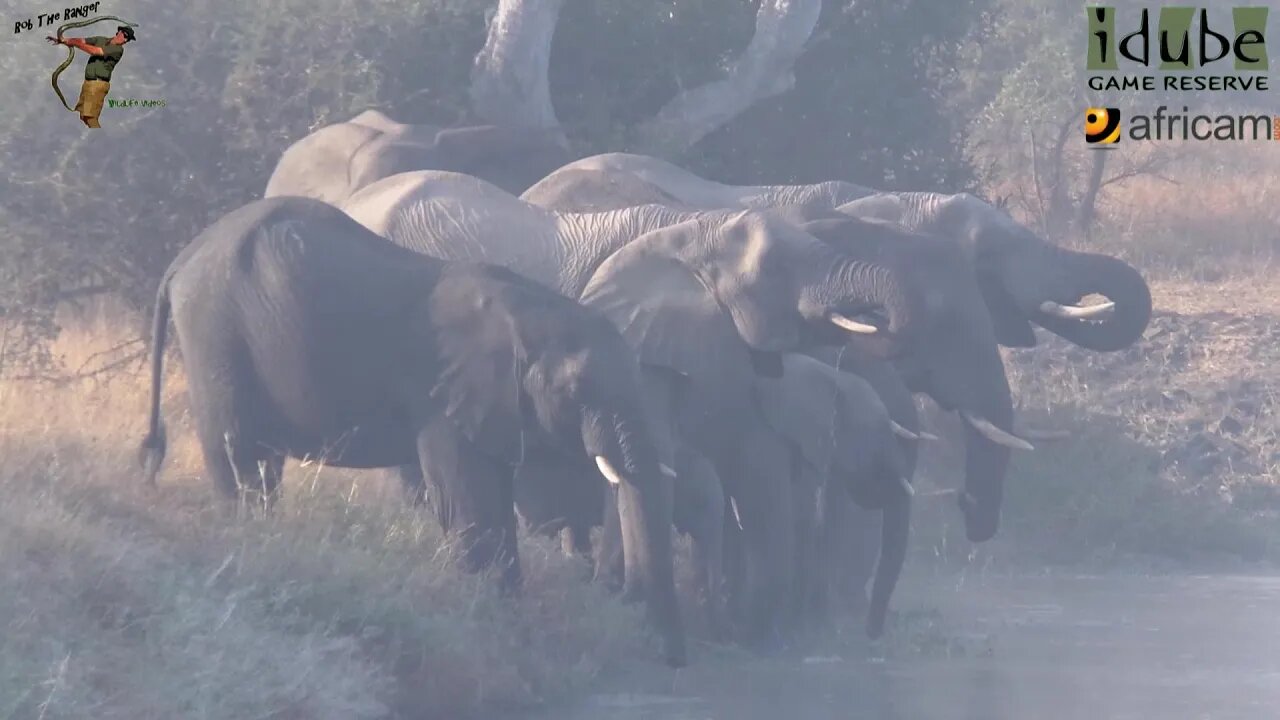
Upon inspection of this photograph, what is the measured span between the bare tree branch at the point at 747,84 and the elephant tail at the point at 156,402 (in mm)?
6146

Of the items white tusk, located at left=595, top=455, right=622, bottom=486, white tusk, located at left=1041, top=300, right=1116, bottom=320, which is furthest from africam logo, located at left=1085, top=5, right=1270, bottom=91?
white tusk, located at left=595, top=455, right=622, bottom=486

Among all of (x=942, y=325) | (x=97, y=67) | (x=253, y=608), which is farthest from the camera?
(x=97, y=67)

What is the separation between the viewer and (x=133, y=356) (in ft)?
50.7

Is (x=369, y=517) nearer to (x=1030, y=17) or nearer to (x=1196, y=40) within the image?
(x=1030, y=17)

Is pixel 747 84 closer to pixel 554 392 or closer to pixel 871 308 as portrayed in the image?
pixel 871 308

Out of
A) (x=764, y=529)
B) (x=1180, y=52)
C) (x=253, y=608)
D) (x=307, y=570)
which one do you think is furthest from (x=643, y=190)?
(x=1180, y=52)

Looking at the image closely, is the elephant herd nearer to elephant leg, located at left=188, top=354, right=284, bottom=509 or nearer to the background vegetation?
elephant leg, located at left=188, top=354, right=284, bottom=509

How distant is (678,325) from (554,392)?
64.1 inches

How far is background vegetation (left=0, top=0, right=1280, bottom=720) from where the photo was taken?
27.9ft

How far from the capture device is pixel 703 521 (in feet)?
37.1

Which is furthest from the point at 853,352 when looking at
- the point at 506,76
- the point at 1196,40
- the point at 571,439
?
the point at 1196,40

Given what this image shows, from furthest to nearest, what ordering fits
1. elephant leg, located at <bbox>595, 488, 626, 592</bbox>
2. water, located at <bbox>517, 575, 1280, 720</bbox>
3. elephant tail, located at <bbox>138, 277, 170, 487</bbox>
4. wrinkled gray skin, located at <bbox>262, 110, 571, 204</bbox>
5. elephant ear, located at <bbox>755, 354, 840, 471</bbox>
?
wrinkled gray skin, located at <bbox>262, 110, 571, 204</bbox>
elephant ear, located at <bbox>755, 354, 840, 471</bbox>
elephant leg, located at <bbox>595, 488, 626, 592</bbox>
elephant tail, located at <bbox>138, 277, 170, 487</bbox>
water, located at <bbox>517, 575, 1280, 720</bbox>

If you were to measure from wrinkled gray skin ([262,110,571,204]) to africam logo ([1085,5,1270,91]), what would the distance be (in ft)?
35.0

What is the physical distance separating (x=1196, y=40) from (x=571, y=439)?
2059cm
